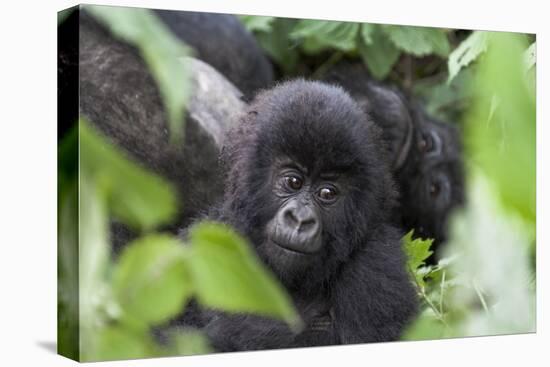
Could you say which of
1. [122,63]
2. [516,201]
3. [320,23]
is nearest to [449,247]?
[320,23]

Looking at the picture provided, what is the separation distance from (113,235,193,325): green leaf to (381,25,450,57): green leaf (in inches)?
117

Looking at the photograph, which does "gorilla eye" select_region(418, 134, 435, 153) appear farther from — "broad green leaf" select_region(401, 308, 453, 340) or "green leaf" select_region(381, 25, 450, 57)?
"broad green leaf" select_region(401, 308, 453, 340)

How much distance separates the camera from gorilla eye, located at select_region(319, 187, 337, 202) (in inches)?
94.7

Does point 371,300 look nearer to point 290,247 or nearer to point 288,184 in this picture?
point 290,247

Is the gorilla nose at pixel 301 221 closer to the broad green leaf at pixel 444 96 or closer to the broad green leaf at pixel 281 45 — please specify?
the broad green leaf at pixel 281 45

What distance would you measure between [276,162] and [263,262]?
30 centimetres

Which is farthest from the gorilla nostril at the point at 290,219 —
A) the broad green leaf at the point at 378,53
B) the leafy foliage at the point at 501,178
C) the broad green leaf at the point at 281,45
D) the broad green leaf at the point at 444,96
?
the broad green leaf at the point at 444,96

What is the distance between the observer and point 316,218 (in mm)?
2338

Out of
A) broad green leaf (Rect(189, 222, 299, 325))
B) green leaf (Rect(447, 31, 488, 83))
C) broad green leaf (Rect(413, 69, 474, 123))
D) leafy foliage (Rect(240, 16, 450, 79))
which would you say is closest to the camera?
broad green leaf (Rect(189, 222, 299, 325))

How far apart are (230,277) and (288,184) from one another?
201 centimetres

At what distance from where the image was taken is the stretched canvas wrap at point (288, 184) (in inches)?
16.1

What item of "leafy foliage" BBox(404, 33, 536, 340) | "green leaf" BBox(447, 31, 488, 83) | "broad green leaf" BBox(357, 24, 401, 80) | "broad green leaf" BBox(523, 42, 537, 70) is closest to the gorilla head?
"broad green leaf" BBox(523, 42, 537, 70)

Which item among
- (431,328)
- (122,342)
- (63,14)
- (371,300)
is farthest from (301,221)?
(122,342)

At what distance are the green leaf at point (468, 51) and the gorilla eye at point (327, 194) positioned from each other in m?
0.94
